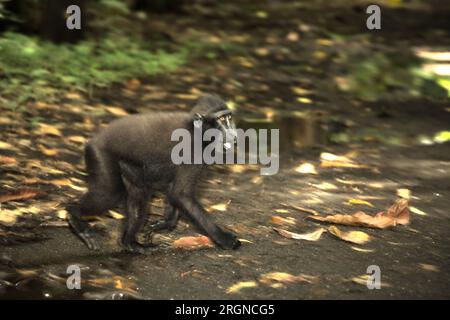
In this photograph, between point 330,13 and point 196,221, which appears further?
point 330,13

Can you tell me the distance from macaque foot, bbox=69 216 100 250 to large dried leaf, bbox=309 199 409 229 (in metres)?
2.00

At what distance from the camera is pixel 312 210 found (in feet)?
21.1

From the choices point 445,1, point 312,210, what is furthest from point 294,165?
point 445,1

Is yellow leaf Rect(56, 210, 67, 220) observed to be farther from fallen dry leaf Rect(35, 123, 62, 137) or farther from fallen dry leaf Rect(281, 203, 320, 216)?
fallen dry leaf Rect(35, 123, 62, 137)

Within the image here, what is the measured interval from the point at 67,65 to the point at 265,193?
4.87 meters

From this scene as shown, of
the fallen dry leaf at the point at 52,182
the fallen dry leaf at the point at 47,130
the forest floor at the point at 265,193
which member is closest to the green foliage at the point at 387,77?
the forest floor at the point at 265,193

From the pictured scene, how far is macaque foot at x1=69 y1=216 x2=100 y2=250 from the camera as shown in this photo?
17.6ft

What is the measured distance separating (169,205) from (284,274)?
129 cm

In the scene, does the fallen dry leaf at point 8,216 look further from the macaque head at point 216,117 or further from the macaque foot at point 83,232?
the macaque head at point 216,117

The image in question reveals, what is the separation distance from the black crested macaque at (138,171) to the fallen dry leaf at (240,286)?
1.90ft

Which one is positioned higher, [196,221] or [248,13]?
[248,13]

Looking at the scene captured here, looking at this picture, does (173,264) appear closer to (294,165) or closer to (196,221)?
(196,221)

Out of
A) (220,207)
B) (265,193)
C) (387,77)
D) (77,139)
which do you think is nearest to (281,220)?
(220,207)

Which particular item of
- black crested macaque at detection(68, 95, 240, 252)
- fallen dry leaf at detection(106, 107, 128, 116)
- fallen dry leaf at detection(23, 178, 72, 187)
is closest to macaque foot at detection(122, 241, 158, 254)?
black crested macaque at detection(68, 95, 240, 252)
